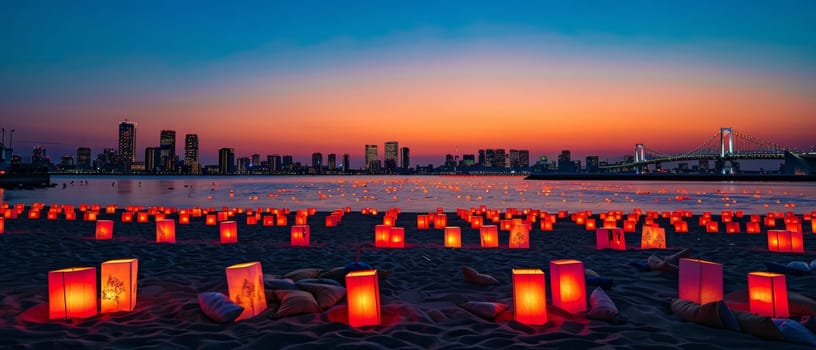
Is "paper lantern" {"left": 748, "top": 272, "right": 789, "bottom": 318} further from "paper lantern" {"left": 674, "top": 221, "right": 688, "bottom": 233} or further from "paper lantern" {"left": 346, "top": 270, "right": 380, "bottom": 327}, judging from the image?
"paper lantern" {"left": 674, "top": 221, "right": 688, "bottom": 233}

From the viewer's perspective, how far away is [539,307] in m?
5.00

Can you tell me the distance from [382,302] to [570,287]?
2.25 meters

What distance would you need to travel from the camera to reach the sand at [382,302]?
452cm

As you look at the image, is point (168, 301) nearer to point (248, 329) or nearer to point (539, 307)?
point (248, 329)

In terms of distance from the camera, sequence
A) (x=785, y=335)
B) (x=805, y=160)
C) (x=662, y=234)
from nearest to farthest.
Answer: (x=785, y=335) → (x=662, y=234) → (x=805, y=160)

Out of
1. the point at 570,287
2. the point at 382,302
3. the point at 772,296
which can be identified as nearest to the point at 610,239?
the point at 772,296

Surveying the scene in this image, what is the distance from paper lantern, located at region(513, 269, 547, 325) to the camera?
16.3 ft

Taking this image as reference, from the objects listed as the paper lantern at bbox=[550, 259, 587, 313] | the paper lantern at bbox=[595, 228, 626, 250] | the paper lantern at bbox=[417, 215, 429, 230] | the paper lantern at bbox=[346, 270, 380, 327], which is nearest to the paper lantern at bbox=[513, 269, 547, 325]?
the paper lantern at bbox=[550, 259, 587, 313]

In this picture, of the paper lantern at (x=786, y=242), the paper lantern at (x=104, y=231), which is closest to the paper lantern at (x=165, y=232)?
the paper lantern at (x=104, y=231)

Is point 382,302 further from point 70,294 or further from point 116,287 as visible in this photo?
point 70,294

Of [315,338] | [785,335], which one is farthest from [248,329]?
[785,335]

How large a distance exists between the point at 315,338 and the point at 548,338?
2.30m

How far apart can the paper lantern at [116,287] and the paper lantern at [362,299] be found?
2658 millimetres

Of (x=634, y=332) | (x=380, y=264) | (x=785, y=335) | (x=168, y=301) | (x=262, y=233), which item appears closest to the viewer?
(x=785, y=335)
